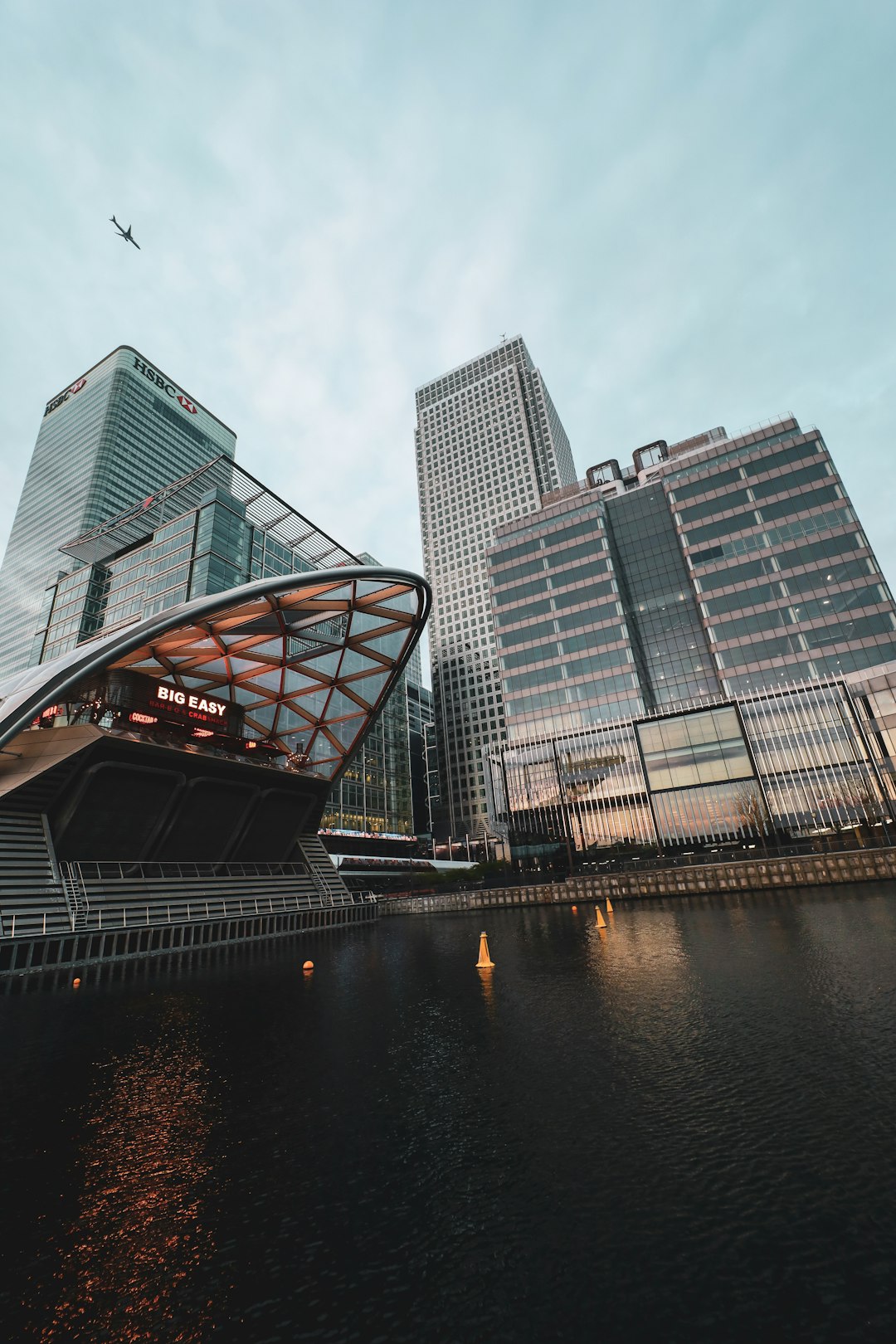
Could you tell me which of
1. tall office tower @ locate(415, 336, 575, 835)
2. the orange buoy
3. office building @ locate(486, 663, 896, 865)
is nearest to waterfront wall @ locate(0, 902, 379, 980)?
the orange buoy

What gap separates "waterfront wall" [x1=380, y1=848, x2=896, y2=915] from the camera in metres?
36.7

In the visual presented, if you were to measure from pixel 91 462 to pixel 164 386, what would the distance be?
112 ft

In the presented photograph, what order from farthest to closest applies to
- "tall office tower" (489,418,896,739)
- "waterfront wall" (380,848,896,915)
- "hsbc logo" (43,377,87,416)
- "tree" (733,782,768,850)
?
1. "hsbc logo" (43,377,87,416)
2. "tall office tower" (489,418,896,739)
3. "tree" (733,782,768,850)
4. "waterfront wall" (380,848,896,915)

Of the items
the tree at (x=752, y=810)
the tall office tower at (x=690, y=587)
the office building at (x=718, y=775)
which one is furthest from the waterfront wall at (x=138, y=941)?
the tall office tower at (x=690, y=587)

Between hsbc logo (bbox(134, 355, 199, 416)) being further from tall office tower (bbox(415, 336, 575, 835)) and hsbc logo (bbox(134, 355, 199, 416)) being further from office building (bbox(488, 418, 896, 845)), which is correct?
office building (bbox(488, 418, 896, 845))

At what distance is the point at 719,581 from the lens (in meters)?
66.3

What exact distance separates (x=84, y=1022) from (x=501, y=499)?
138 meters

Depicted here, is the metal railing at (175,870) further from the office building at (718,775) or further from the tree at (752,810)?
the tree at (752,810)

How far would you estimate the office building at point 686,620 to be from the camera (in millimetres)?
58469

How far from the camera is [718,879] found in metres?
39.0

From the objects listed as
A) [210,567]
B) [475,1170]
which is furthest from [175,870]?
[210,567]

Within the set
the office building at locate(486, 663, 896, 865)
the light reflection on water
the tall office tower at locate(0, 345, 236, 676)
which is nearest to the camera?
the light reflection on water

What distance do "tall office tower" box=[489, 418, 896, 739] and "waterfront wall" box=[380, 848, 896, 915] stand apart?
2682 centimetres

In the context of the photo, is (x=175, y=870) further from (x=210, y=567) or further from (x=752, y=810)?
(x=752, y=810)
